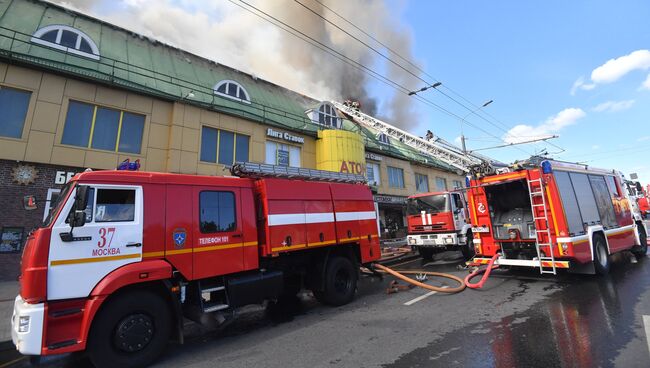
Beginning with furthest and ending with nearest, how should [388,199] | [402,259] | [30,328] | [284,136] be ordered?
[388,199] → [284,136] → [402,259] → [30,328]

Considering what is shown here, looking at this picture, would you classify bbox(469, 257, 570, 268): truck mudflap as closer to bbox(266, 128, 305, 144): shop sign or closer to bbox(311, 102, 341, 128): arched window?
bbox(266, 128, 305, 144): shop sign

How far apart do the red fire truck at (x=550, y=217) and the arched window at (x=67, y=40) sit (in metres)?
15.2

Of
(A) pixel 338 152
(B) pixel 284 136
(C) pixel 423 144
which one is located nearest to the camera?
(B) pixel 284 136

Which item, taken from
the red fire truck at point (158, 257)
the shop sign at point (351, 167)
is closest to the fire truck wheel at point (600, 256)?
the red fire truck at point (158, 257)

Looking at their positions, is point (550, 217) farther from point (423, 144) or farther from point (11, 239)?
point (423, 144)

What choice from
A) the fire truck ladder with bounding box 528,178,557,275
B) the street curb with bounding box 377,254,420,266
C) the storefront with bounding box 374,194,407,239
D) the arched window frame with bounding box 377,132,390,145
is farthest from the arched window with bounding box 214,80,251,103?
the fire truck ladder with bounding box 528,178,557,275

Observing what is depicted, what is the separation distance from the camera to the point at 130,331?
3.96 meters

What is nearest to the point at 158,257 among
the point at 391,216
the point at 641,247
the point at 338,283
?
the point at 338,283

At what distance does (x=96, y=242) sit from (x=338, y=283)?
4.56 m

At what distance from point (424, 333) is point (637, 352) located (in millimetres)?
2420

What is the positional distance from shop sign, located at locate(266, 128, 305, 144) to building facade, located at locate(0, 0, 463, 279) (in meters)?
0.06

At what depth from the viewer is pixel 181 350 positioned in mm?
4562

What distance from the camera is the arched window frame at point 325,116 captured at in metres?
20.0

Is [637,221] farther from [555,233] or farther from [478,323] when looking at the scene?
[478,323]
